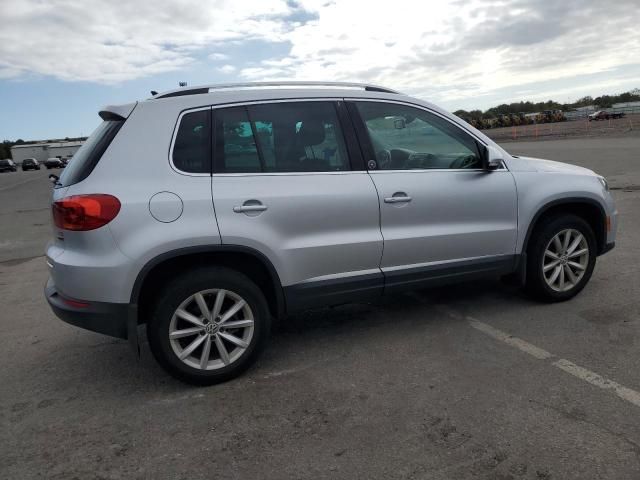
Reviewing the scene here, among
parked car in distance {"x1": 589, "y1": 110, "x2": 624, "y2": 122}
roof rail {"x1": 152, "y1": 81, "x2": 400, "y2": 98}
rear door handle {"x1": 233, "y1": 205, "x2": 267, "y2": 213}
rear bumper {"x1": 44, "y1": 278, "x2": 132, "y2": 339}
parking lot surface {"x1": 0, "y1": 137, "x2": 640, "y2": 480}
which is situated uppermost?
parked car in distance {"x1": 589, "y1": 110, "x2": 624, "y2": 122}

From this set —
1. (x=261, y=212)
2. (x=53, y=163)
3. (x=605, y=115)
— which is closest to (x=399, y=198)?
(x=261, y=212)

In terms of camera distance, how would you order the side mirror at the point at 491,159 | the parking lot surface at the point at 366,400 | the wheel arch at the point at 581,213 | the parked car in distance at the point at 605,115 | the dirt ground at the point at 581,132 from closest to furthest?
the parking lot surface at the point at 366,400
the side mirror at the point at 491,159
the wheel arch at the point at 581,213
the dirt ground at the point at 581,132
the parked car in distance at the point at 605,115

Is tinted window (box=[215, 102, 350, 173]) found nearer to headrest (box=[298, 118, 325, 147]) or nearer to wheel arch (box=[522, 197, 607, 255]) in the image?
headrest (box=[298, 118, 325, 147])

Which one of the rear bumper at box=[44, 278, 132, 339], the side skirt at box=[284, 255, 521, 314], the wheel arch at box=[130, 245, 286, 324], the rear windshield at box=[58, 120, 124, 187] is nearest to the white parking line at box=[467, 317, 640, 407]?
the side skirt at box=[284, 255, 521, 314]

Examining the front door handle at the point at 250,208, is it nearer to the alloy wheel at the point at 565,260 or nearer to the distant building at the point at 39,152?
the alloy wheel at the point at 565,260

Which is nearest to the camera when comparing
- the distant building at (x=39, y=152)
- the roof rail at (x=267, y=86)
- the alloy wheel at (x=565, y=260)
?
the roof rail at (x=267, y=86)

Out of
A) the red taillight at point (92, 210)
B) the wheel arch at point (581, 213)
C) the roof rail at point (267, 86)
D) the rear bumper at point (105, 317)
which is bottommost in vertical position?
the rear bumper at point (105, 317)

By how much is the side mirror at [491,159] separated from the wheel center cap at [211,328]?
237 centimetres

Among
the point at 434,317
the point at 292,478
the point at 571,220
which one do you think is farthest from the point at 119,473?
the point at 571,220

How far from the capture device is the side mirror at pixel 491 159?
421 cm

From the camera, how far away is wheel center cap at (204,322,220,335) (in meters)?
3.46

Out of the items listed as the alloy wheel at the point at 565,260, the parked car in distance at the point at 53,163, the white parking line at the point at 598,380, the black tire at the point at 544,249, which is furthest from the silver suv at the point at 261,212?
the parked car in distance at the point at 53,163

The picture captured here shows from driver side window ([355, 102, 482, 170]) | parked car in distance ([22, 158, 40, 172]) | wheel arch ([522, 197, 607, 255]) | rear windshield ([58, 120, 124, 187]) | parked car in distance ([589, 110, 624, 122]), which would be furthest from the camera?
parked car in distance ([22, 158, 40, 172])

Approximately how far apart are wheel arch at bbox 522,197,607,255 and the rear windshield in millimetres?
3252
